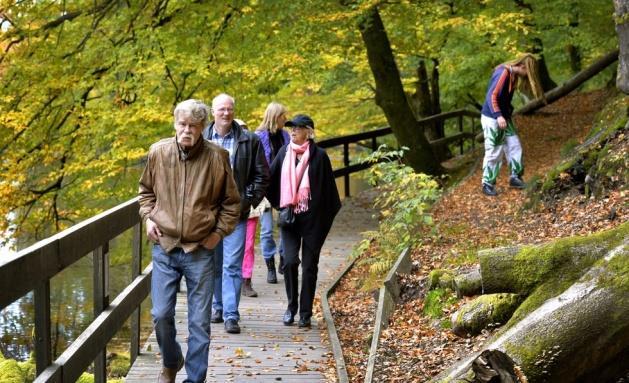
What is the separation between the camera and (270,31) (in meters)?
14.4

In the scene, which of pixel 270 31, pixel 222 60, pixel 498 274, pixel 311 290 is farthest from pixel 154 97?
pixel 498 274

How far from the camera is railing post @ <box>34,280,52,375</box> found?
394 centimetres

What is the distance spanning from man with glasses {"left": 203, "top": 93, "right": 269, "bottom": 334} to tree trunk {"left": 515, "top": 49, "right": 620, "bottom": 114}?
1011 centimetres

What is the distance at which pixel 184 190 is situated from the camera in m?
5.22

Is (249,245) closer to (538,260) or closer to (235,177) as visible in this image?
(235,177)

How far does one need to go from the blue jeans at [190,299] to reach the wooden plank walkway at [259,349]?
78cm

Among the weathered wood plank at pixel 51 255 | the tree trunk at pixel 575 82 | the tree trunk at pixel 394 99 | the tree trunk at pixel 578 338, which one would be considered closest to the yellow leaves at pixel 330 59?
the tree trunk at pixel 394 99

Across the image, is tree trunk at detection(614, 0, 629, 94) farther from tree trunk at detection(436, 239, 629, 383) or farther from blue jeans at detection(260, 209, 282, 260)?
tree trunk at detection(436, 239, 629, 383)

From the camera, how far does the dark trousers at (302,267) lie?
775cm

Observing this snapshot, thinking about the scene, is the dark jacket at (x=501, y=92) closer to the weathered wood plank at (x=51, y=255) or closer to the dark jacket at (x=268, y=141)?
the dark jacket at (x=268, y=141)

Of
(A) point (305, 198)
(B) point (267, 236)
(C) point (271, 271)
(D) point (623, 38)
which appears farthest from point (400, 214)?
(D) point (623, 38)

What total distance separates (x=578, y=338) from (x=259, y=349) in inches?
141

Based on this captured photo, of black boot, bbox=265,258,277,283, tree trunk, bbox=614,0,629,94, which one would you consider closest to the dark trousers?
black boot, bbox=265,258,277,283

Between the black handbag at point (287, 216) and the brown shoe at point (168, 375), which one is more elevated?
the black handbag at point (287, 216)
